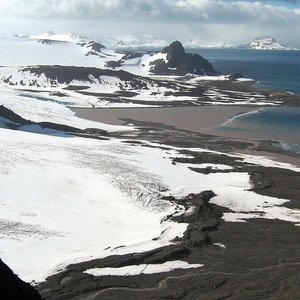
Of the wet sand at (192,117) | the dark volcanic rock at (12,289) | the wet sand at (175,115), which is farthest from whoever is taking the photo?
the wet sand at (175,115)

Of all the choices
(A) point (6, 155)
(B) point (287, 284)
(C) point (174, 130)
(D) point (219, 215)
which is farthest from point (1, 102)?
(B) point (287, 284)

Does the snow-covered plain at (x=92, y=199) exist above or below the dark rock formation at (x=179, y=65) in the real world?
below

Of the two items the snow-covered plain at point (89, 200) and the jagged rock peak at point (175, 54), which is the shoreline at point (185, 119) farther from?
the jagged rock peak at point (175, 54)

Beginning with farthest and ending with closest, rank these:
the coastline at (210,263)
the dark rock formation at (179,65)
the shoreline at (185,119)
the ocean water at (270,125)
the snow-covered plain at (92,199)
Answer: the dark rock formation at (179,65), the shoreline at (185,119), the ocean water at (270,125), the snow-covered plain at (92,199), the coastline at (210,263)

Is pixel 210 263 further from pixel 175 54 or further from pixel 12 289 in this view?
pixel 175 54

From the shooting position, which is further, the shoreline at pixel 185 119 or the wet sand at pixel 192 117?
the wet sand at pixel 192 117

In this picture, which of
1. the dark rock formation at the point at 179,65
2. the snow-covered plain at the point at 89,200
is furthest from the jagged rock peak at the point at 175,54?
the snow-covered plain at the point at 89,200

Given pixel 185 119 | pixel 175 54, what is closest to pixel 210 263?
pixel 185 119
